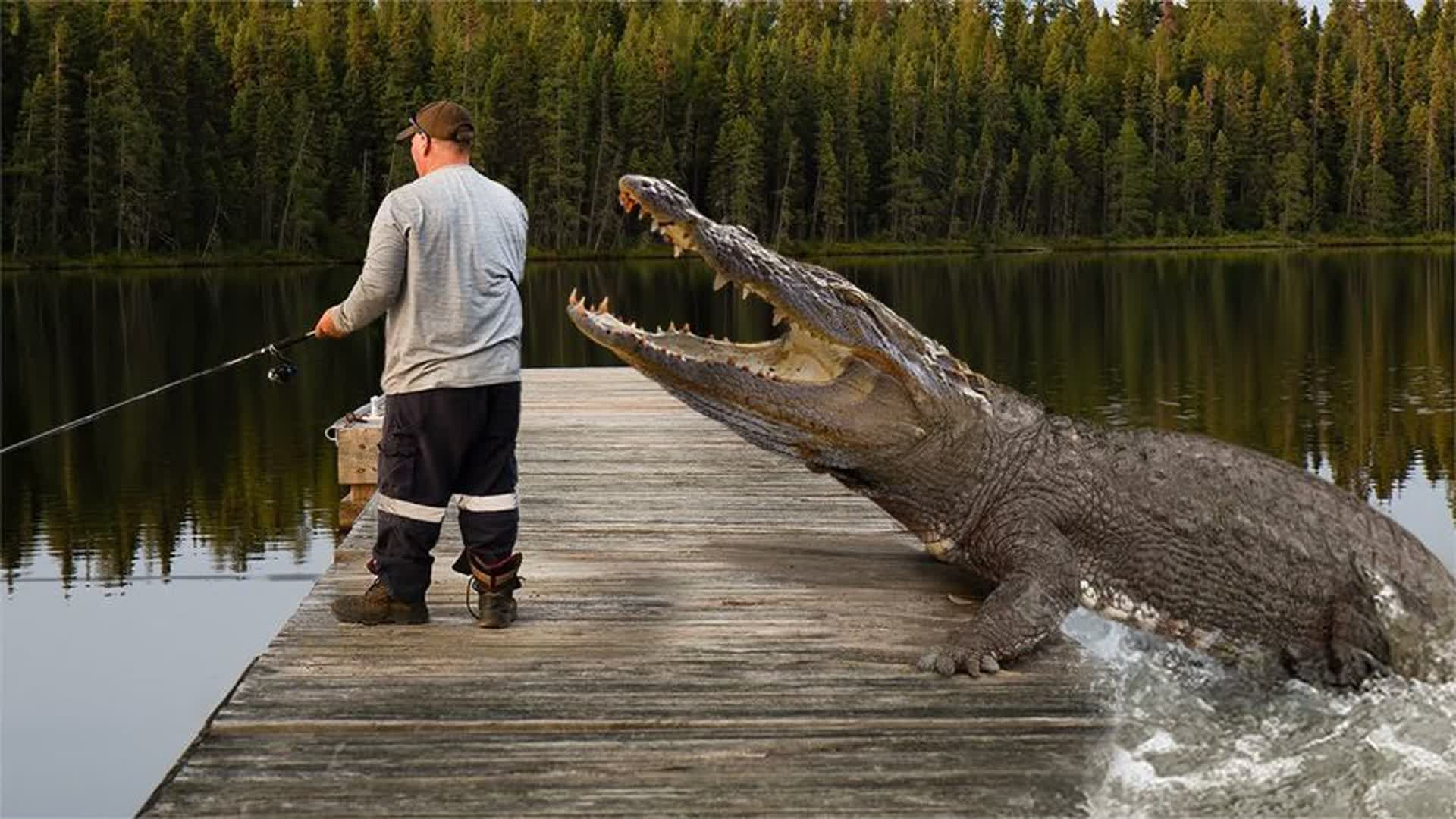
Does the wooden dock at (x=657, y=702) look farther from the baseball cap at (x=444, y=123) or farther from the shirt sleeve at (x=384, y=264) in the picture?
the baseball cap at (x=444, y=123)

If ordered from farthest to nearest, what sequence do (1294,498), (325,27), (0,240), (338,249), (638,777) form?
(325,27) < (338,249) < (0,240) < (1294,498) < (638,777)

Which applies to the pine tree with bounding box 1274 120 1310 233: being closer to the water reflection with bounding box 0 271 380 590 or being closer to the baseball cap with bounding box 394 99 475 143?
the water reflection with bounding box 0 271 380 590

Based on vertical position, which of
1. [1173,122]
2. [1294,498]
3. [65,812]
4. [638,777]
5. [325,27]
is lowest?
[65,812]

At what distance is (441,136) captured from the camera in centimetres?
522

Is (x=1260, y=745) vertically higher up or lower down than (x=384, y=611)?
lower down

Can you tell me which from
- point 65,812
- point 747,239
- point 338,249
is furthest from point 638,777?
point 338,249

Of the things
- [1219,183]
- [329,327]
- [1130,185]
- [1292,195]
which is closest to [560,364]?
[329,327]

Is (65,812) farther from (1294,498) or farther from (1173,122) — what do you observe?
(1173,122)

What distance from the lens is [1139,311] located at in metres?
37.5

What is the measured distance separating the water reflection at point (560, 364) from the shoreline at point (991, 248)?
852 inches

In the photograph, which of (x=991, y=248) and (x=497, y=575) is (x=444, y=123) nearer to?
(x=497, y=575)

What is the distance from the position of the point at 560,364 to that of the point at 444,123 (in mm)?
19147

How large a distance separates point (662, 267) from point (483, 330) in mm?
66948

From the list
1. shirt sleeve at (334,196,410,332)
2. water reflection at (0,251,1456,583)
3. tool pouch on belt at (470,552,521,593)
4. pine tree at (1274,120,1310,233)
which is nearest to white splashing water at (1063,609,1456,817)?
tool pouch on belt at (470,552,521,593)
